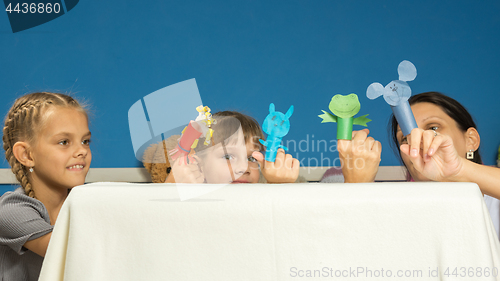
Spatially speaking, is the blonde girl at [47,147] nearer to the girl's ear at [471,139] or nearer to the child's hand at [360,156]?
the child's hand at [360,156]

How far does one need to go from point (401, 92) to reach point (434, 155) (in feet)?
0.40

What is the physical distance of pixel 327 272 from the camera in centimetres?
39

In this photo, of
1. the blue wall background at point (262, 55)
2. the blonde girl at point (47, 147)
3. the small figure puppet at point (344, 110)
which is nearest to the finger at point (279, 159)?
the small figure puppet at point (344, 110)

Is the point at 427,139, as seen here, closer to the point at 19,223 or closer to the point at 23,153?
the point at 19,223

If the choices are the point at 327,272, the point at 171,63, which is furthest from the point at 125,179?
the point at 327,272

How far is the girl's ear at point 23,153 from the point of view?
0.89m

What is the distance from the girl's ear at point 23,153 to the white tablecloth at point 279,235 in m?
0.60

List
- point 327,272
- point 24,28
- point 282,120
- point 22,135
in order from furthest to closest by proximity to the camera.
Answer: point 24,28
point 22,135
point 282,120
point 327,272

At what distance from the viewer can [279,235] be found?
15.7 inches

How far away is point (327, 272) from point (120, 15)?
158 cm

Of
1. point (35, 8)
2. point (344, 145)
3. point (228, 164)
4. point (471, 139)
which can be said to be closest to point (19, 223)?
point (228, 164)

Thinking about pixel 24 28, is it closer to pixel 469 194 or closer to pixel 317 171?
pixel 317 171

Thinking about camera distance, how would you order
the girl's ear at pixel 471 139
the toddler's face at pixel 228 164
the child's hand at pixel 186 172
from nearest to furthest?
the child's hand at pixel 186 172, the toddler's face at pixel 228 164, the girl's ear at pixel 471 139

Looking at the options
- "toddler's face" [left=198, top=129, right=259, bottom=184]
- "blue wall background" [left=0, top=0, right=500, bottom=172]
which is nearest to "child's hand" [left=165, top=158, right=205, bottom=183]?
"toddler's face" [left=198, top=129, right=259, bottom=184]
